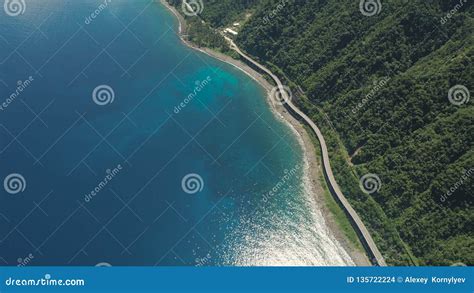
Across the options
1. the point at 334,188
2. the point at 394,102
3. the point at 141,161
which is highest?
the point at 394,102

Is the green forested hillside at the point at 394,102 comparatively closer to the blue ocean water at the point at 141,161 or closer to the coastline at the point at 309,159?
the coastline at the point at 309,159

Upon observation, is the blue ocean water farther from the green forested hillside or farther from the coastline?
the green forested hillside

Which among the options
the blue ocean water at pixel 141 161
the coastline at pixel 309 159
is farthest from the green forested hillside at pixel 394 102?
the blue ocean water at pixel 141 161

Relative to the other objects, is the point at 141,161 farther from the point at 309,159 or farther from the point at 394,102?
the point at 394,102

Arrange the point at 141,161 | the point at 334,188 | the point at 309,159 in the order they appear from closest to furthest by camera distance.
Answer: the point at 334,188 → the point at 141,161 → the point at 309,159

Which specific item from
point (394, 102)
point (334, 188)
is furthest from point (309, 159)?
point (394, 102)

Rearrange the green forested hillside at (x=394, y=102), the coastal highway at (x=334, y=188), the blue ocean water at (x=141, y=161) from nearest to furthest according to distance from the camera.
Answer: the blue ocean water at (x=141, y=161), the green forested hillside at (x=394, y=102), the coastal highway at (x=334, y=188)

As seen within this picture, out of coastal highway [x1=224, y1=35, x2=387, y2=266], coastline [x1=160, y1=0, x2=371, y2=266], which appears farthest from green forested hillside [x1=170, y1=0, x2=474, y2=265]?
coastline [x1=160, y1=0, x2=371, y2=266]
